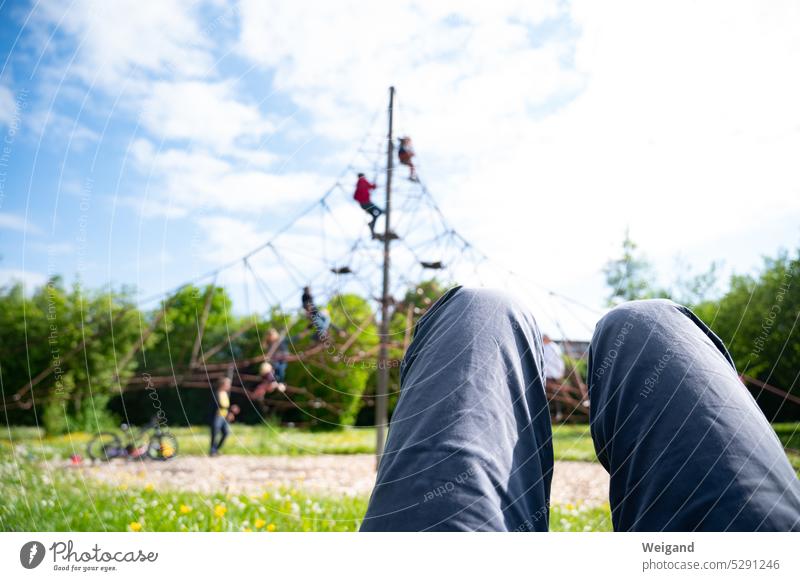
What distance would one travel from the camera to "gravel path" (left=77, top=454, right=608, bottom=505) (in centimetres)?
237

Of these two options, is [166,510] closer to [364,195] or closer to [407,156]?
[364,195]

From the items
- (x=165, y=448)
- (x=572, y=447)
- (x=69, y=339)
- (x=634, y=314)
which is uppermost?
(x=634, y=314)

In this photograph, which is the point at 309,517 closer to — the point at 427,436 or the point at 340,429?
the point at 427,436

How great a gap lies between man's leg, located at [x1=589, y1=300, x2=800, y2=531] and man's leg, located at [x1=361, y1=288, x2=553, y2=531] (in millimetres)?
65

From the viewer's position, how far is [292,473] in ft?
10.4

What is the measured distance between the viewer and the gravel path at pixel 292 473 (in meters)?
2.37

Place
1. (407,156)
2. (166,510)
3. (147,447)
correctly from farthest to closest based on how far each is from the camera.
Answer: (147,447) → (407,156) → (166,510)

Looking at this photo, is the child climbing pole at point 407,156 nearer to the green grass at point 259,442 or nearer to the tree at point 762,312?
the tree at point 762,312

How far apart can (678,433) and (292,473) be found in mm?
2997

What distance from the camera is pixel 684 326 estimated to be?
514 millimetres

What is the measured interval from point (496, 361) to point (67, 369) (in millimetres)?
5051

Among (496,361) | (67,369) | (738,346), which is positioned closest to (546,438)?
(496,361)

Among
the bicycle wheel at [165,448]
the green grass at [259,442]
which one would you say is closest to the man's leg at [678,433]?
the bicycle wheel at [165,448]

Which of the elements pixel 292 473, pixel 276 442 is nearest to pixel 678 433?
pixel 292 473
